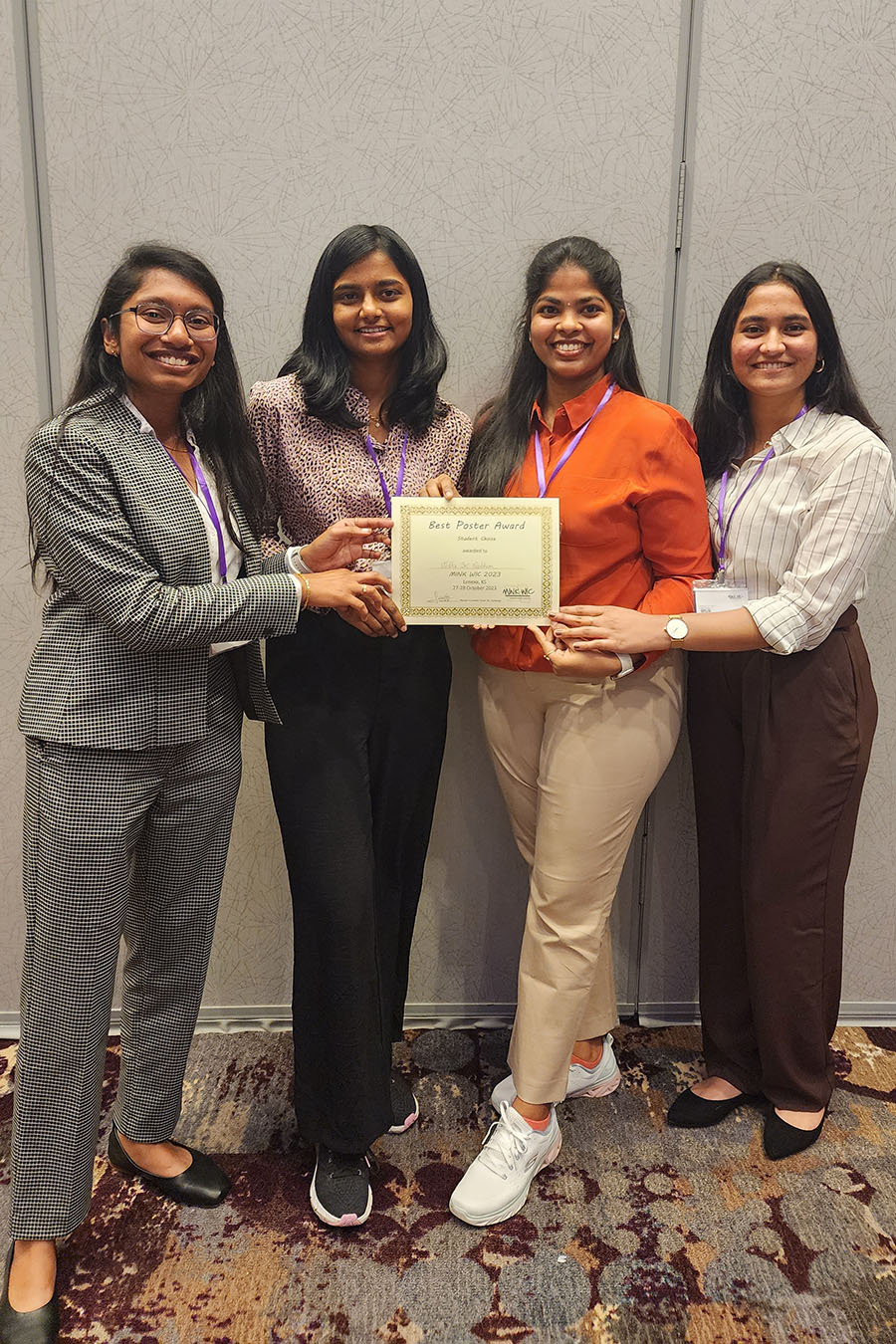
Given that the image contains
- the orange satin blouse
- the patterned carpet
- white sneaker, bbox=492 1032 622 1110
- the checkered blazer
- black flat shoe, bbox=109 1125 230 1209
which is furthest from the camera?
white sneaker, bbox=492 1032 622 1110

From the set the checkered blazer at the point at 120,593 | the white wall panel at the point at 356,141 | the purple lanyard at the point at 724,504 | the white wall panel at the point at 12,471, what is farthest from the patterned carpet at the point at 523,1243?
the white wall panel at the point at 356,141

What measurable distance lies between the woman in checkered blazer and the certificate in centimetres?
8

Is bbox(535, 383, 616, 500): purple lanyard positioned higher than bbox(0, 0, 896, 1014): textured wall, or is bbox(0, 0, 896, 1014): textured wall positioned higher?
bbox(0, 0, 896, 1014): textured wall

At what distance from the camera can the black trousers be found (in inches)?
62.7

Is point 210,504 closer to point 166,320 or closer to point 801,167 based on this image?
point 166,320

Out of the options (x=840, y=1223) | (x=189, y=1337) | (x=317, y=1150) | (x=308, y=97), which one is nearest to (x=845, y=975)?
(x=840, y=1223)

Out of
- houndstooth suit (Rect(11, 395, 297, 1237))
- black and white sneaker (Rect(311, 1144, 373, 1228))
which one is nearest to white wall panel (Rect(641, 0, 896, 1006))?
houndstooth suit (Rect(11, 395, 297, 1237))

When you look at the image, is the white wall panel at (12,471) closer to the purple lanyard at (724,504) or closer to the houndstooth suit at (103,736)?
the houndstooth suit at (103,736)

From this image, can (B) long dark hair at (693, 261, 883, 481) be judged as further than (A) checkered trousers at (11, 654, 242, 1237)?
Yes

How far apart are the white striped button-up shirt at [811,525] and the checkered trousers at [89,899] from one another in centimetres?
100

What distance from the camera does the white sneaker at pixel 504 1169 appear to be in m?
1.65

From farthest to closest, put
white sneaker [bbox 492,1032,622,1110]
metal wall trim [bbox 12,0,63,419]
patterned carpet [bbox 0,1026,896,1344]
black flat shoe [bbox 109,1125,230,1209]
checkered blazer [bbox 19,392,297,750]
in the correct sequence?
white sneaker [bbox 492,1032,622,1110]
metal wall trim [bbox 12,0,63,419]
black flat shoe [bbox 109,1125,230,1209]
patterned carpet [bbox 0,1026,896,1344]
checkered blazer [bbox 19,392,297,750]

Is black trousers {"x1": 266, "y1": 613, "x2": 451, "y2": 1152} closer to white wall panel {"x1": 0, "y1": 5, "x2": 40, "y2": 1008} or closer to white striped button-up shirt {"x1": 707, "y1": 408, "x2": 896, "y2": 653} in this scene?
white striped button-up shirt {"x1": 707, "y1": 408, "x2": 896, "y2": 653}

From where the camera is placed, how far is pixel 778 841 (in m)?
1.77
